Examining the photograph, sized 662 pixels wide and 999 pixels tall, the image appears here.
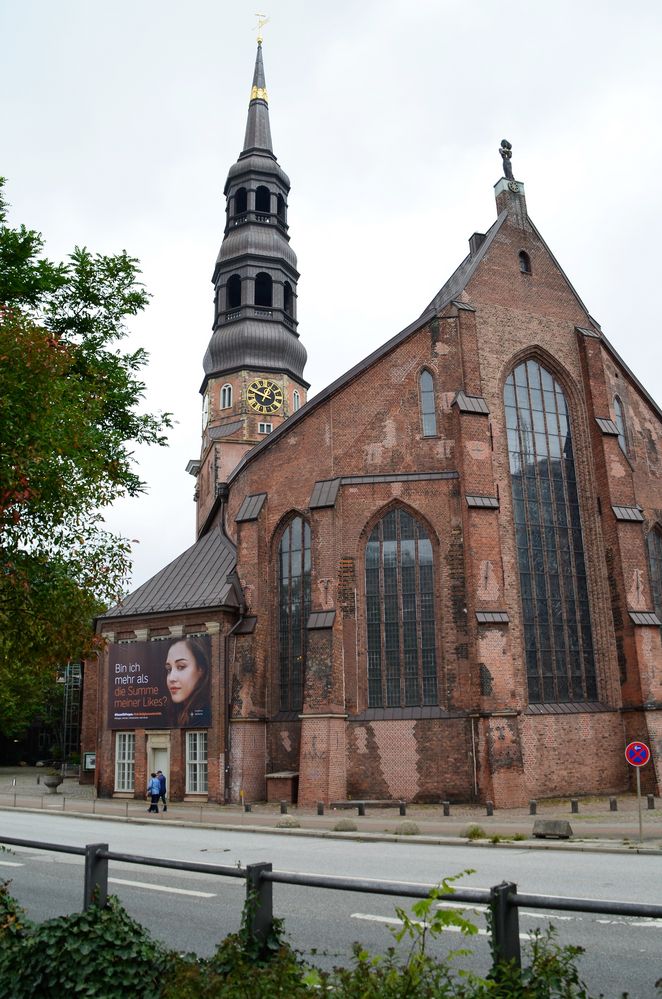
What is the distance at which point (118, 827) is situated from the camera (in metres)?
20.9

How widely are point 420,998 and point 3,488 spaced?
7.19m

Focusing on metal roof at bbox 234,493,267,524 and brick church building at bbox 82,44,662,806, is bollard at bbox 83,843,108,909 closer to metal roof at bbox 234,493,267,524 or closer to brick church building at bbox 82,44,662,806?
brick church building at bbox 82,44,662,806

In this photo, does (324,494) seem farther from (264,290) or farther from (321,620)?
(264,290)

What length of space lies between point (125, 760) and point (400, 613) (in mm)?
11820

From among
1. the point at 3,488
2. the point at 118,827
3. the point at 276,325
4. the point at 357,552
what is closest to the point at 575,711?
the point at 357,552

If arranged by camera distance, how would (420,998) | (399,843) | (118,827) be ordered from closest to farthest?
(420,998), (399,843), (118,827)

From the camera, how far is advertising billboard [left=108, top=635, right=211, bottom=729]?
28.7 m

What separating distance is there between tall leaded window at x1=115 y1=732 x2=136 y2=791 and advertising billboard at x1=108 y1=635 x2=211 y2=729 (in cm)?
52

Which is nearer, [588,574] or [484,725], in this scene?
[484,725]

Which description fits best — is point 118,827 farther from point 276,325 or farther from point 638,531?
point 276,325

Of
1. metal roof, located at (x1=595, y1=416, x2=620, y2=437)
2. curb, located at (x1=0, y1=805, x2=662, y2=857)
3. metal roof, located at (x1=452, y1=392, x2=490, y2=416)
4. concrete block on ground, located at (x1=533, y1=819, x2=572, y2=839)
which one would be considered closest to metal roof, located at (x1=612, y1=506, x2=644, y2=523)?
metal roof, located at (x1=595, y1=416, x2=620, y2=437)

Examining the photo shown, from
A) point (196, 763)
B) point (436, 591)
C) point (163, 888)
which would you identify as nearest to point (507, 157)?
point (436, 591)

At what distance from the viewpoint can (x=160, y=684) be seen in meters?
29.8

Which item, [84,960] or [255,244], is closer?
[84,960]
